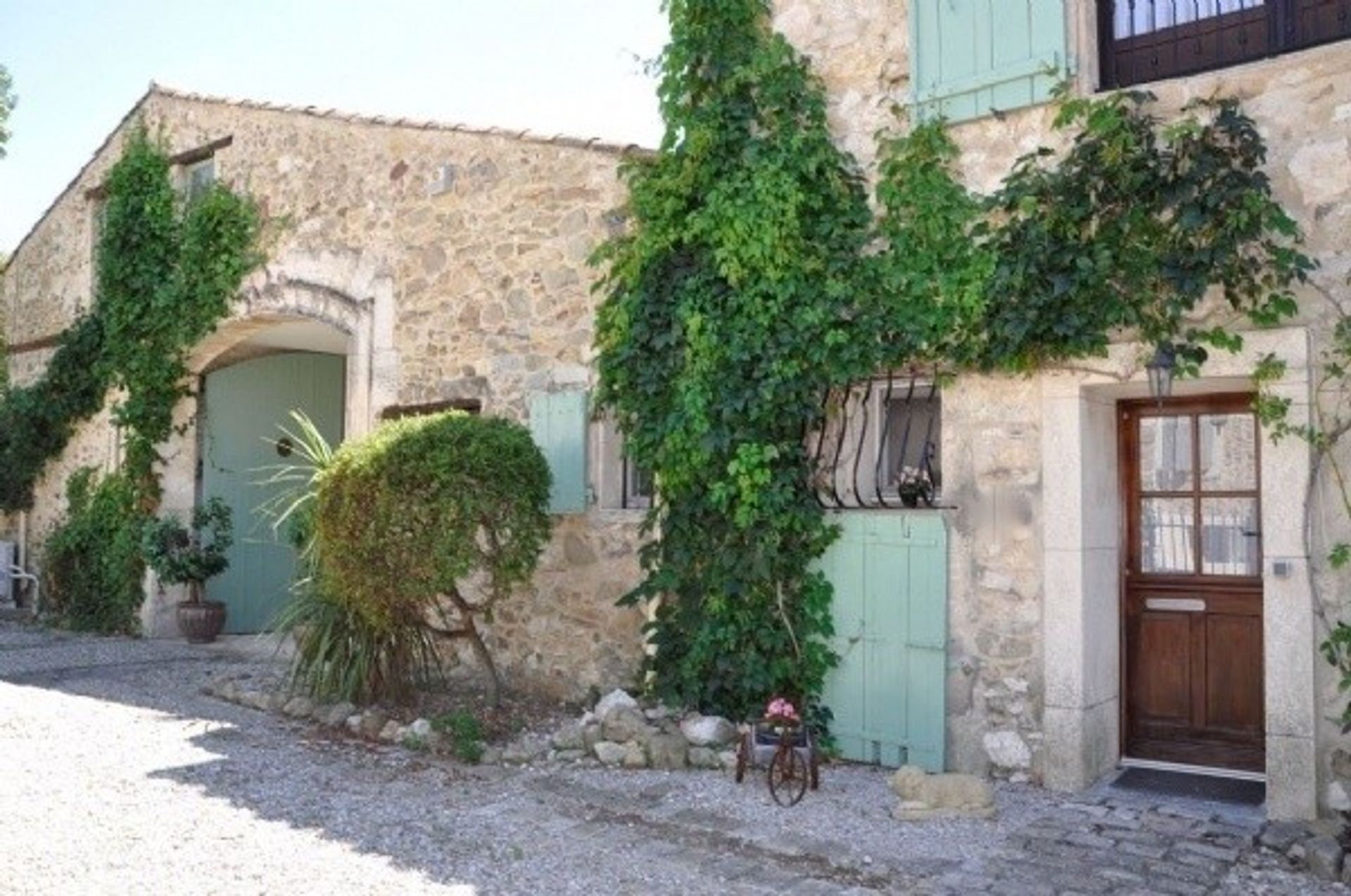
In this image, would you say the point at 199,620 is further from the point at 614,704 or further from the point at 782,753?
the point at 782,753

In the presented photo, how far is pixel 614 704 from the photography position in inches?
240

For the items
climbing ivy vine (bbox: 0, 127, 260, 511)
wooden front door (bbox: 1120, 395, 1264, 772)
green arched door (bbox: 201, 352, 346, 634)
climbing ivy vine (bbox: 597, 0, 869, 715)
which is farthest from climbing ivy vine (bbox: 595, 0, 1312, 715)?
green arched door (bbox: 201, 352, 346, 634)

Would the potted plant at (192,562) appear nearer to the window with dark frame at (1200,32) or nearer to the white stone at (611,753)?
the white stone at (611,753)

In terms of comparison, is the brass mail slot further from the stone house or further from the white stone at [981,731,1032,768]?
the white stone at [981,731,1032,768]

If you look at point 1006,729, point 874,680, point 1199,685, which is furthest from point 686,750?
point 1199,685

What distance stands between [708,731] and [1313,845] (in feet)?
8.94

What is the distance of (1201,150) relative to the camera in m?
4.82

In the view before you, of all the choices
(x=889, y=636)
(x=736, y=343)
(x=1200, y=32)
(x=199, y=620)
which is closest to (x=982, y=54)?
(x=1200, y=32)

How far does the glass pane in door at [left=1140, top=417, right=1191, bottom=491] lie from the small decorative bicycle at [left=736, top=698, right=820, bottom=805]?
2122 millimetres

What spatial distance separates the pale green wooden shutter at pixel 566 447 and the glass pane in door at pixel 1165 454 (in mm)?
3311

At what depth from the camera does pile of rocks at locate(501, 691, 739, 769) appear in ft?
18.6

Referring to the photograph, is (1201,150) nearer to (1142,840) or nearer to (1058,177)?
(1058,177)

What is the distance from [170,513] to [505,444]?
5.68 metres

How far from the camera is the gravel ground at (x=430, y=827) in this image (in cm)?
403
